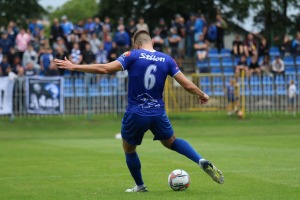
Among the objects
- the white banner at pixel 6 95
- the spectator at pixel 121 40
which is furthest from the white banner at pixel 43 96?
the spectator at pixel 121 40

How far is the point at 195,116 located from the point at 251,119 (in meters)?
2.27

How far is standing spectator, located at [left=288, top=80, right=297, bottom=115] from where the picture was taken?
102 feet

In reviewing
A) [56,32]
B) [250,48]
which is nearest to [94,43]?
[56,32]

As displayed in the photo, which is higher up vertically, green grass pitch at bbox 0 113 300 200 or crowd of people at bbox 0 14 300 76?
crowd of people at bbox 0 14 300 76

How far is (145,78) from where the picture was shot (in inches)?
438

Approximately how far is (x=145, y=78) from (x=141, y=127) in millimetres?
707

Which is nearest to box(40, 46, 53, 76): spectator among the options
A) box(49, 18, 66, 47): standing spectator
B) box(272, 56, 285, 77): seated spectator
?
box(49, 18, 66, 47): standing spectator

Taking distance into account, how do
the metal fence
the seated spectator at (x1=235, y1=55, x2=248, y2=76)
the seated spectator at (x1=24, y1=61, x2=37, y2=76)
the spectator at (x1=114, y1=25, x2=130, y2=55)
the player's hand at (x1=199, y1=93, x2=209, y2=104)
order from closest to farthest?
1. the player's hand at (x1=199, y1=93, x2=209, y2=104)
2. the metal fence
3. the seated spectator at (x1=24, y1=61, x2=37, y2=76)
4. the seated spectator at (x1=235, y1=55, x2=248, y2=76)
5. the spectator at (x1=114, y1=25, x2=130, y2=55)

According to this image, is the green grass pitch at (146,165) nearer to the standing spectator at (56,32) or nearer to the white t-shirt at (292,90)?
the white t-shirt at (292,90)

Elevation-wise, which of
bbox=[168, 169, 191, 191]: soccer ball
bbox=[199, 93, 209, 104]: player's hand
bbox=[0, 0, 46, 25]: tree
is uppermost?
bbox=[0, 0, 46, 25]: tree

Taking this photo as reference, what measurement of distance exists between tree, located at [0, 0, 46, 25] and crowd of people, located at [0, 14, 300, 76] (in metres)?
7.60

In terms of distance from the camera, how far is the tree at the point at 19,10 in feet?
143

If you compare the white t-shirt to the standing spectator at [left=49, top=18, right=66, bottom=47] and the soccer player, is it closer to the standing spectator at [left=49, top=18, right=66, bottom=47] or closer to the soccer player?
the standing spectator at [left=49, top=18, right=66, bottom=47]

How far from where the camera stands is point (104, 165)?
620 inches
